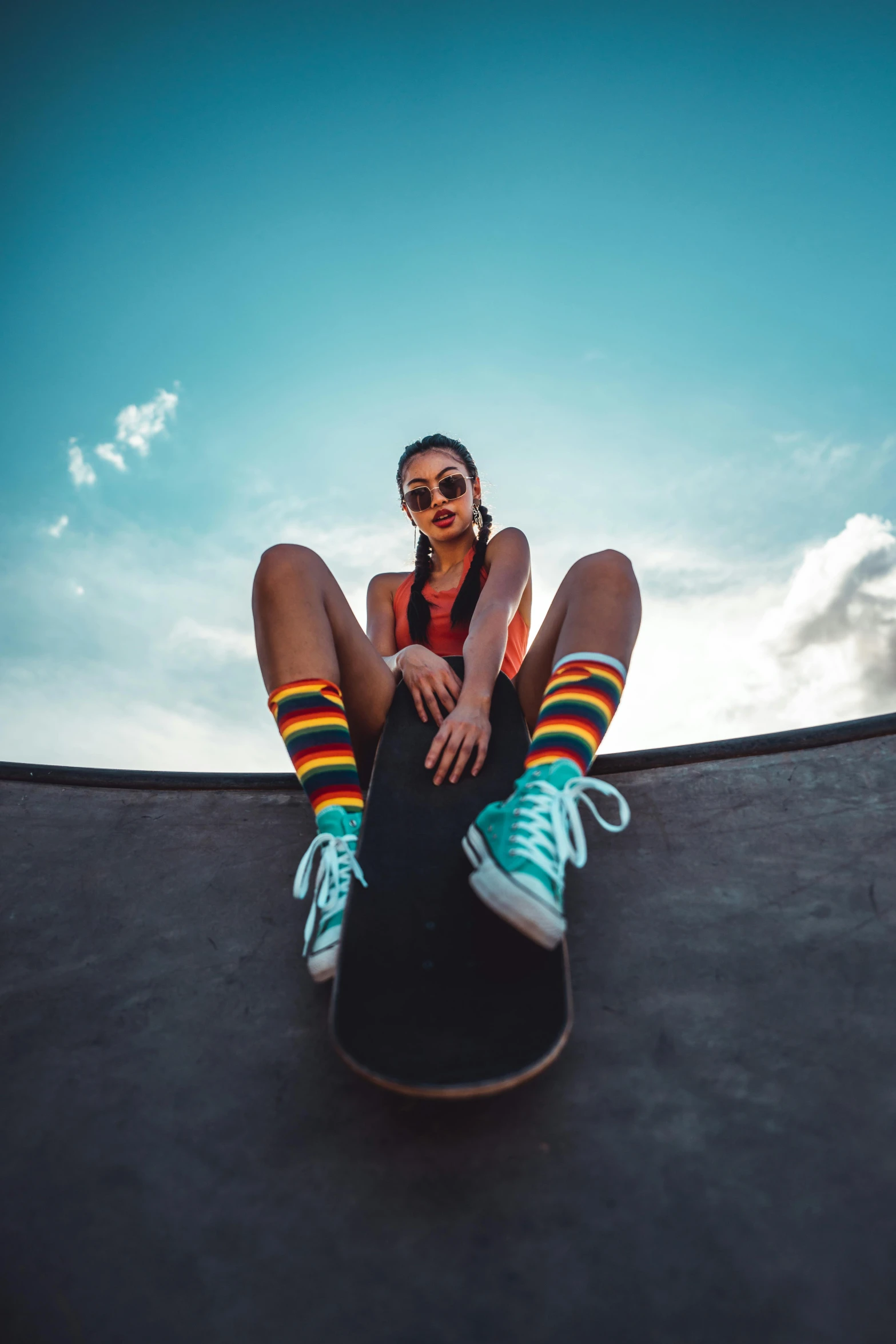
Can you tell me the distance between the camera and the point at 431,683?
1739mm

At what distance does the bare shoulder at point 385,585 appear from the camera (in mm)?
2438

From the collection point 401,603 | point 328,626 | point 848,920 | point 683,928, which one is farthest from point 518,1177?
point 401,603

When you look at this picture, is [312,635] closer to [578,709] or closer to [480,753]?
[480,753]

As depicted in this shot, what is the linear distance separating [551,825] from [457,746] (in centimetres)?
38

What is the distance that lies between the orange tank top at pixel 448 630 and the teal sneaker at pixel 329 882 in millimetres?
775

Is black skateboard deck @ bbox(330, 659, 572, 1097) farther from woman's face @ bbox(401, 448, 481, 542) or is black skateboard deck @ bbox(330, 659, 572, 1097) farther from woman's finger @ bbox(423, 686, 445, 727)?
woman's face @ bbox(401, 448, 481, 542)

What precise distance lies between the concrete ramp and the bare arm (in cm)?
40

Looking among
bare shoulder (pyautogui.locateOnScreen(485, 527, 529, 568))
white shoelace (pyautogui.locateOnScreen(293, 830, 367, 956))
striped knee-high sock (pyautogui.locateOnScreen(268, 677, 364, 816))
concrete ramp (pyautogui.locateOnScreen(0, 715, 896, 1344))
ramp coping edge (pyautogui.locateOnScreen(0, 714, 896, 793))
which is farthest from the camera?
bare shoulder (pyautogui.locateOnScreen(485, 527, 529, 568))

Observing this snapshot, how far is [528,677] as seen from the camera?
1.80m

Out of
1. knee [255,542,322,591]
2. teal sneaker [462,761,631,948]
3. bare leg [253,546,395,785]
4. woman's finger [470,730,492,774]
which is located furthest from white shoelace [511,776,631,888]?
knee [255,542,322,591]

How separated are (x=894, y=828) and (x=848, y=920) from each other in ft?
1.22

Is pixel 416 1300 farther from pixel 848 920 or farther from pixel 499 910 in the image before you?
pixel 848 920

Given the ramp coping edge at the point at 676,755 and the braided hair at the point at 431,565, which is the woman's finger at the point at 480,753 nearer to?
the ramp coping edge at the point at 676,755

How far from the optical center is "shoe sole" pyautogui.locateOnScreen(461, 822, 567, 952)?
41.8 inches
